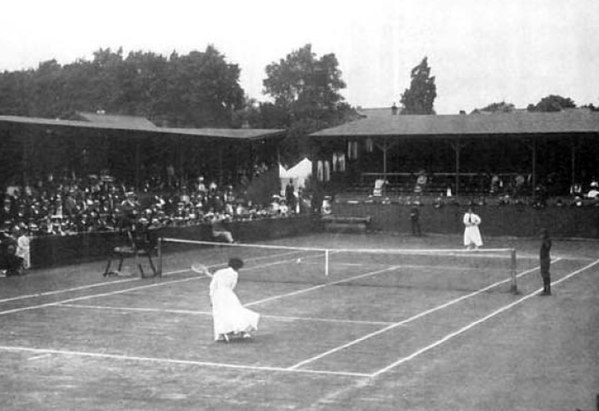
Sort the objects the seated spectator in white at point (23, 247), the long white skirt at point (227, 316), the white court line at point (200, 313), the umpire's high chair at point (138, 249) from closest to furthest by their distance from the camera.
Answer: the long white skirt at point (227, 316)
the white court line at point (200, 313)
the umpire's high chair at point (138, 249)
the seated spectator in white at point (23, 247)

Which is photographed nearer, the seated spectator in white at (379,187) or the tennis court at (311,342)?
the tennis court at (311,342)

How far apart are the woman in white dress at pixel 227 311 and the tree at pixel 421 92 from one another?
7083 centimetres

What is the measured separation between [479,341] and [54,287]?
12.6 m

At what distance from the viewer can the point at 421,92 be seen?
87562 millimetres

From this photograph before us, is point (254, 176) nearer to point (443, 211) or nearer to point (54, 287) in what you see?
point (443, 211)

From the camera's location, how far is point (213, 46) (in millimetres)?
90062

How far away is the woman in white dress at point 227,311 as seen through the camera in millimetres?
16688

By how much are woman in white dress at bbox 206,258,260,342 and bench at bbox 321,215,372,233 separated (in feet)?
103

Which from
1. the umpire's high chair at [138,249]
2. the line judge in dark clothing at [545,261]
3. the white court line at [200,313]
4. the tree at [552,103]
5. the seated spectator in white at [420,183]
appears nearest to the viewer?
the white court line at [200,313]

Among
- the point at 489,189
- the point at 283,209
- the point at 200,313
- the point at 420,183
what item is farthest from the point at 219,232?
the point at 489,189

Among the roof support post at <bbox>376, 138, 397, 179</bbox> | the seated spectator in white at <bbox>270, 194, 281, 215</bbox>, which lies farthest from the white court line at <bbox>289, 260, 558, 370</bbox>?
the roof support post at <bbox>376, 138, 397, 179</bbox>

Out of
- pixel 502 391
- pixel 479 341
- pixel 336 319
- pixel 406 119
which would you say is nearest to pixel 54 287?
pixel 336 319

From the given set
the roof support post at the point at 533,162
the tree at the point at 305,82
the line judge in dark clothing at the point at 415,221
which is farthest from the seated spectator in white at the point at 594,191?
the tree at the point at 305,82

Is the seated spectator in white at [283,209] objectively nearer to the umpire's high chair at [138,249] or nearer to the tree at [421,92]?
the umpire's high chair at [138,249]
